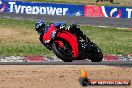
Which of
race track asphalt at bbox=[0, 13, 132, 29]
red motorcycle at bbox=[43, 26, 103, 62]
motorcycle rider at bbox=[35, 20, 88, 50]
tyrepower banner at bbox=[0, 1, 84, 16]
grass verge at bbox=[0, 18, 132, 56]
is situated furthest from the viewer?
tyrepower banner at bbox=[0, 1, 84, 16]

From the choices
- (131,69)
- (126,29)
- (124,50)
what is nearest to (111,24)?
(126,29)

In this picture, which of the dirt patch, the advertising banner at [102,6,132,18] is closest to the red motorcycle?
the dirt patch

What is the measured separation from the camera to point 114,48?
1094 inches

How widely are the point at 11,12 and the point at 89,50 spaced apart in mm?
43593

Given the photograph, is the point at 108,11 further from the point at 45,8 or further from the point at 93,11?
the point at 45,8

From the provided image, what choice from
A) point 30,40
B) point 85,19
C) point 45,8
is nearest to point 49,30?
point 30,40

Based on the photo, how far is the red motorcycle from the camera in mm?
9617

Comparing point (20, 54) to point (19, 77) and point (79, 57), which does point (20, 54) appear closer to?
point (19, 77)

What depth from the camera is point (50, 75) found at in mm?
18203

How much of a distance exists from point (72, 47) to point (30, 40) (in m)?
22.5

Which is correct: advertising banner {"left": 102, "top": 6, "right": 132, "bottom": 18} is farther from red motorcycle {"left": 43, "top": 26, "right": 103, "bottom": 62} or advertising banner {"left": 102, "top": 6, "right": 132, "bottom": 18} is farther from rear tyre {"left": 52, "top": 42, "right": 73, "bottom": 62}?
rear tyre {"left": 52, "top": 42, "right": 73, "bottom": 62}

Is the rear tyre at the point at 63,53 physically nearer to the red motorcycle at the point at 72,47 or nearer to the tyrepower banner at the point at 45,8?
the red motorcycle at the point at 72,47

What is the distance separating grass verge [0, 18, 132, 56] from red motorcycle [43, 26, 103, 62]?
1394 cm

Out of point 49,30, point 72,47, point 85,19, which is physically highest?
point 49,30
